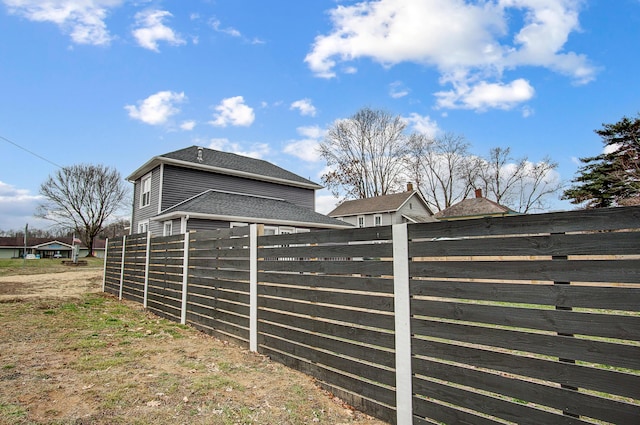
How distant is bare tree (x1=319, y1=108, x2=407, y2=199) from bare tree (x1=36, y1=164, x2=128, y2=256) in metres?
23.8

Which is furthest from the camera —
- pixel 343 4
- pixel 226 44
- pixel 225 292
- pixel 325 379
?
pixel 226 44

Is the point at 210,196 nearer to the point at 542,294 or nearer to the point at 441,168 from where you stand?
the point at 542,294

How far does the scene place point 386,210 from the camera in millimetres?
29344

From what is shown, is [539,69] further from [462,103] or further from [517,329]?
[517,329]

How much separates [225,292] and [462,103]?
1836cm

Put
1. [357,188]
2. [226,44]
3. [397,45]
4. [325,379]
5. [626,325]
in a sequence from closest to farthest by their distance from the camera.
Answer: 1. [626,325]
2. [325,379]
3. [226,44]
4. [397,45]
5. [357,188]

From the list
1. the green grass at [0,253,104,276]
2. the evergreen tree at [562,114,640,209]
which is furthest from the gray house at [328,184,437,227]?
the green grass at [0,253,104,276]

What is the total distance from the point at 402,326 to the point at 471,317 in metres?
0.58

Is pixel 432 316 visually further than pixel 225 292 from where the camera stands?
No

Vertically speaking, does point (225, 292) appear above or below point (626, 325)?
below

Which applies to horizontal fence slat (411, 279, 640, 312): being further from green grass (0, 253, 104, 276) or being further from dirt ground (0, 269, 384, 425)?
green grass (0, 253, 104, 276)

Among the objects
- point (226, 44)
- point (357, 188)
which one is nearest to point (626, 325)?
point (226, 44)

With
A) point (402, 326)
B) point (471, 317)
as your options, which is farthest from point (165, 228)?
point (471, 317)

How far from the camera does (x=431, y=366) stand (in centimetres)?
243
